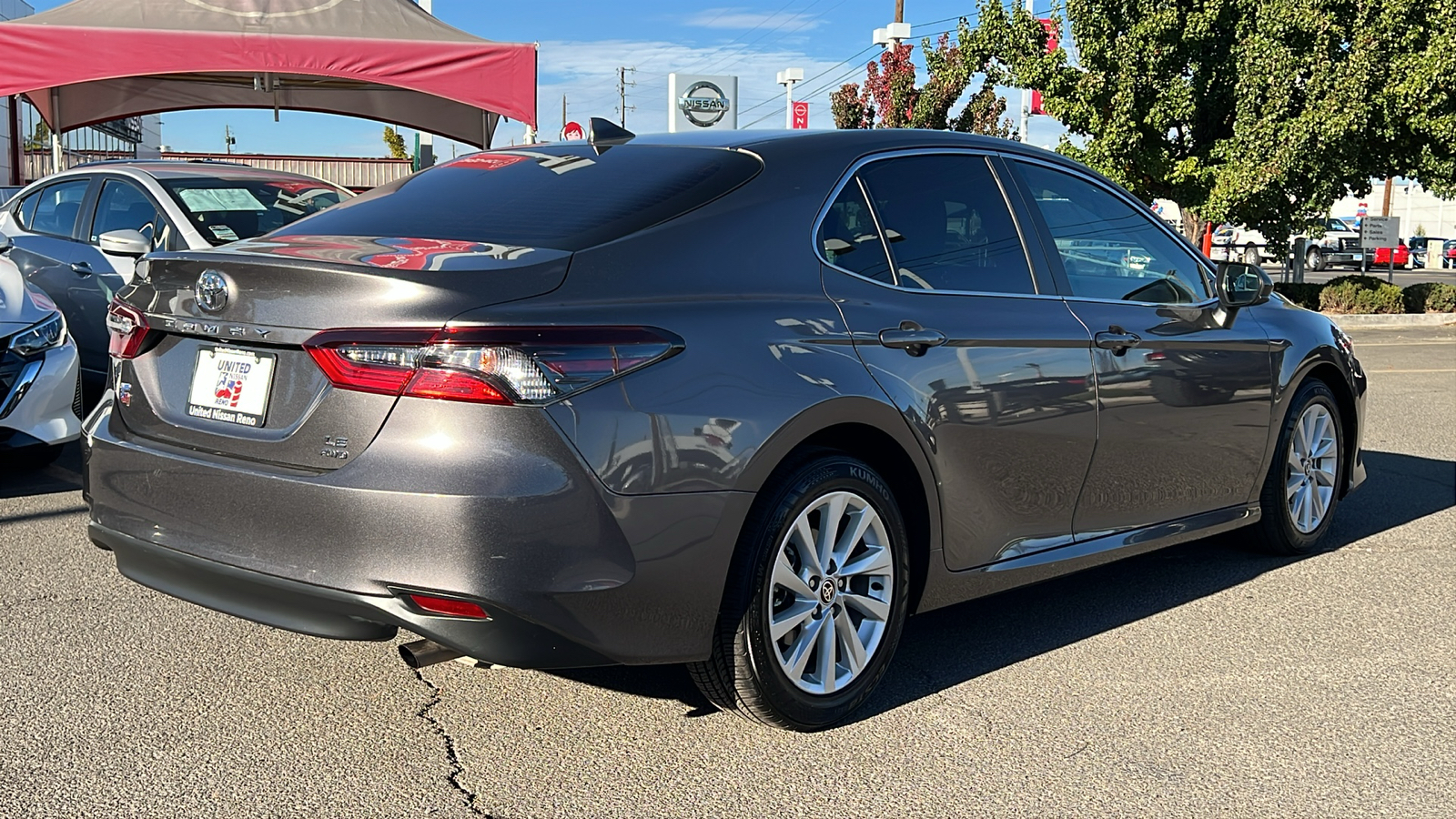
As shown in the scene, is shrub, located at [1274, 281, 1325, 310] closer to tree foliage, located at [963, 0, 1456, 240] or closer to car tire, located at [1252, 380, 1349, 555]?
tree foliage, located at [963, 0, 1456, 240]

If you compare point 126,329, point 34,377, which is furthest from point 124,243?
point 126,329

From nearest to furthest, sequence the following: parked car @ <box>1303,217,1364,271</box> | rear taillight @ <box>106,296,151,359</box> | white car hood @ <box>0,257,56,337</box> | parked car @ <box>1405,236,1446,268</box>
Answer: rear taillight @ <box>106,296,151,359</box> → white car hood @ <box>0,257,56,337</box> → parked car @ <box>1303,217,1364,271</box> → parked car @ <box>1405,236,1446,268</box>

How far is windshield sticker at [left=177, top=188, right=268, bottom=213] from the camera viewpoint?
886cm

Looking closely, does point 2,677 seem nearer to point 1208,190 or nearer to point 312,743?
point 312,743

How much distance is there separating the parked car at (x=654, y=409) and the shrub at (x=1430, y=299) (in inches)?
718

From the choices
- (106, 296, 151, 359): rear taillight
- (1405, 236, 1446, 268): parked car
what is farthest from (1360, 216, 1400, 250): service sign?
(106, 296, 151, 359): rear taillight

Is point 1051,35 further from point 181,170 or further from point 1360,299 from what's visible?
point 181,170

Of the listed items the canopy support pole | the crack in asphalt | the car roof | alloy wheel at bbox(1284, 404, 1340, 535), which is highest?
the canopy support pole

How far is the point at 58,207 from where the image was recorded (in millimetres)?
9570

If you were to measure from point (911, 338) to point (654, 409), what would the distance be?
0.93 m

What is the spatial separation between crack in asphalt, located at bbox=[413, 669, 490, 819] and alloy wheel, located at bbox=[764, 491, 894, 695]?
32.2 inches

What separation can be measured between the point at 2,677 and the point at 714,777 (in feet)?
6.87

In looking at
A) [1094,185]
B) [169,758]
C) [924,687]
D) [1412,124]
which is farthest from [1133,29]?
[169,758]

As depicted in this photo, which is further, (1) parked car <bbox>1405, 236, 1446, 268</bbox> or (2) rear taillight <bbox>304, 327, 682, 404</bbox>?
(1) parked car <bbox>1405, 236, 1446, 268</bbox>
